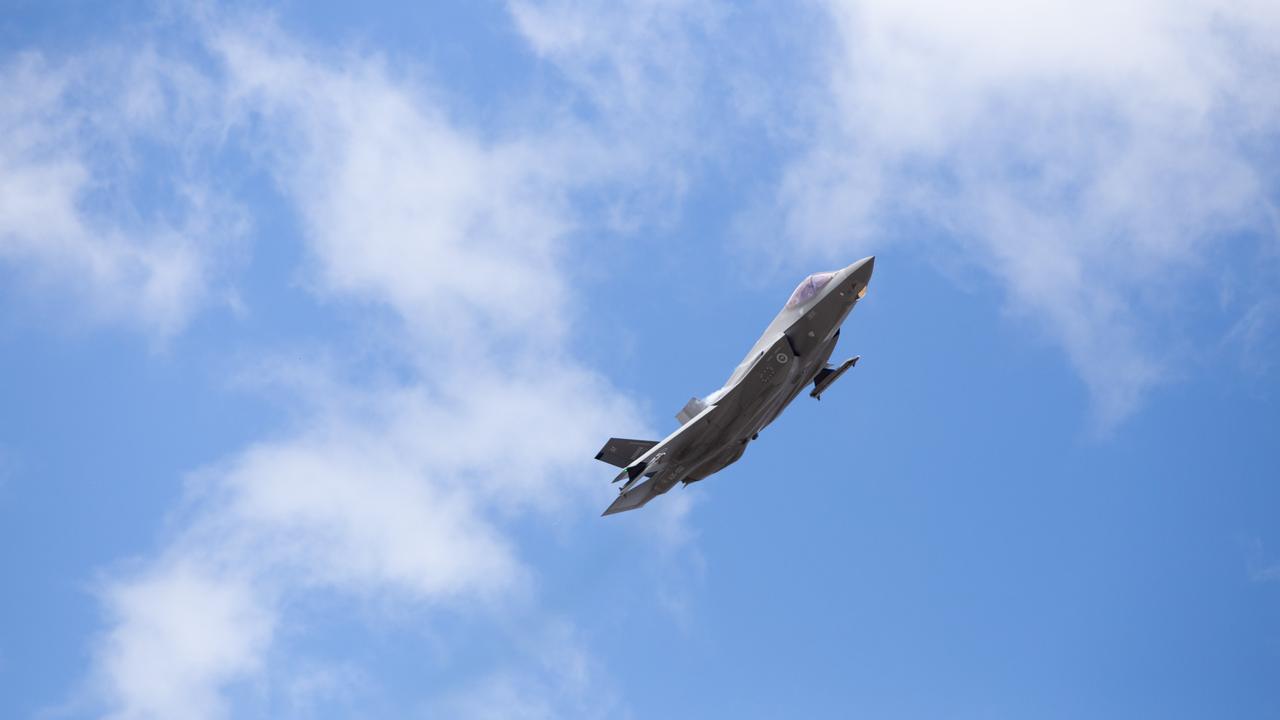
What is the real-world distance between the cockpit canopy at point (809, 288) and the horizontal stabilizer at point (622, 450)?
1124 centimetres

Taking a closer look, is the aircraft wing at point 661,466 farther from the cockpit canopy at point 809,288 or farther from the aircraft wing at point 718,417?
the cockpit canopy at point 809,288

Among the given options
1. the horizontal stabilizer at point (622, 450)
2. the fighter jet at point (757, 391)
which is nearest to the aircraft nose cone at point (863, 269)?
the fighter jet at point (757, 391)

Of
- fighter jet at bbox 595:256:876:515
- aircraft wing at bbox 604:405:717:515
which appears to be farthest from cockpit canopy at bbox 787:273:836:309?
aircraft wing at bbox 604:405:717:515

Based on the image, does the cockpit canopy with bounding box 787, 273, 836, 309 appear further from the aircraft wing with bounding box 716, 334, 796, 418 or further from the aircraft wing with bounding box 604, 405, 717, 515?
the aircraft wing with bounding box 604, 405, 717, 515

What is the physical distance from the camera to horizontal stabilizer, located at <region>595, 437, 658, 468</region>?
88.6m

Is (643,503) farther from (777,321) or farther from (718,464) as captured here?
(777,321)

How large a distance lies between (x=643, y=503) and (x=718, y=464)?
15.9 ft

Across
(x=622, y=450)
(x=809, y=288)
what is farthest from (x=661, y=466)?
(x=809, y=288)

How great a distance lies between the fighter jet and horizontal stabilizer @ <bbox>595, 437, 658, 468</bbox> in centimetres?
105

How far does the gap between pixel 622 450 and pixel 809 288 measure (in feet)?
45.9

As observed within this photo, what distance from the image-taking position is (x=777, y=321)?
287 ft

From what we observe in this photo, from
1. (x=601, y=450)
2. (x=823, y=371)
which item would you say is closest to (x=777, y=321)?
(x=823, y=371)

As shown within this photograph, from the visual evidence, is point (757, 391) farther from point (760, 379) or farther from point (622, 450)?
point (622, 450)

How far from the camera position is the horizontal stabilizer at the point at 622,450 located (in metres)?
88.6
